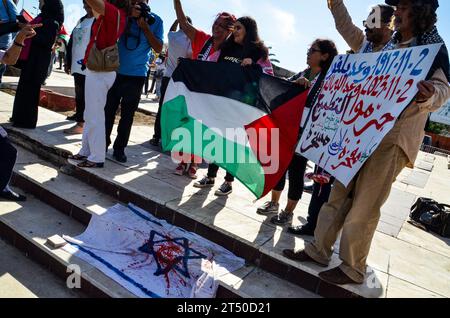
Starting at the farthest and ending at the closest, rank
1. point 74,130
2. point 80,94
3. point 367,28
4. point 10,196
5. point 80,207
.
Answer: point 80,94 → point 74,130 → point 10,196 → point 80,207 → point 367,28

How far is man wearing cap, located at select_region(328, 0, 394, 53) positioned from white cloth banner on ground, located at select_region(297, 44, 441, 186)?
187 mm

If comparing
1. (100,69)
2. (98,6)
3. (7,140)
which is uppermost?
(98,6)

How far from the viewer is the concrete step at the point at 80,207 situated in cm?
268

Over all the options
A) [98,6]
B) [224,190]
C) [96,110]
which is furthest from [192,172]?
[98,6]

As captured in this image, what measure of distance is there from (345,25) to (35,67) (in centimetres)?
431

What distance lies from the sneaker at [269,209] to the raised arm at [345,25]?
1826mm

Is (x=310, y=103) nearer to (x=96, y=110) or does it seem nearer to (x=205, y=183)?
(x=205, y=183)

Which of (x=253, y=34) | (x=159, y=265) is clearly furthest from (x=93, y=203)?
(x=253, y=34)

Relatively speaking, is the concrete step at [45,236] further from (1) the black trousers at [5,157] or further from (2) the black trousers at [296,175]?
(2) the black trousers at [296,175]

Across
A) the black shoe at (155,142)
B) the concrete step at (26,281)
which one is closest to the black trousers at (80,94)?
the black shoe at (155,142)

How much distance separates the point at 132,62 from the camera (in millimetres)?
4430

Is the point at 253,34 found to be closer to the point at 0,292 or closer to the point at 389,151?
the point at 389,151
